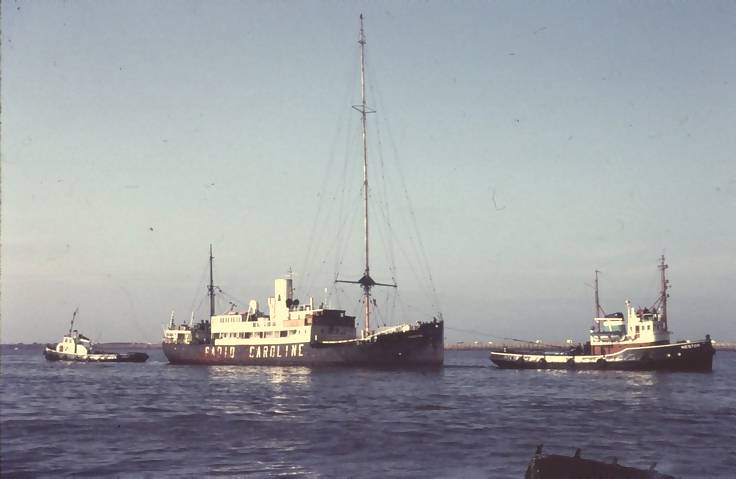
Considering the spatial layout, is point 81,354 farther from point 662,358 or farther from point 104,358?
point 662,358

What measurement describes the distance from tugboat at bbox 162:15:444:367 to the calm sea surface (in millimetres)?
20913

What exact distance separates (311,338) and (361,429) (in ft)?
174

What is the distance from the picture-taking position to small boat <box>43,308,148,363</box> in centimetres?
13238

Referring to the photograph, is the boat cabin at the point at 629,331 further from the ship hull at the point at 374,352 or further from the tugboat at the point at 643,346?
the ship hull at the point at 374,352

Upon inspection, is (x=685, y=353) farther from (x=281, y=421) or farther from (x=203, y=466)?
(x=203, y=466)

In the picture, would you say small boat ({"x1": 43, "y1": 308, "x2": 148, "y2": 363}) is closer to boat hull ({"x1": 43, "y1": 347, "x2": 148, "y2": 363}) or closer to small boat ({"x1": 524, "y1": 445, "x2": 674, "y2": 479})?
boat hull ({"x1": 43, "y1": 347, "x2": 148, "y2": 363})

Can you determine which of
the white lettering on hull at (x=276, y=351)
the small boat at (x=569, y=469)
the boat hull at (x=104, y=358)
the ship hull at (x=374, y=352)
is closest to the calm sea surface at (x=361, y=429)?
the small boat at (x=569, y=469)

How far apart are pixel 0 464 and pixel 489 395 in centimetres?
3523

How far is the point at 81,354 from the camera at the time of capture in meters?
134

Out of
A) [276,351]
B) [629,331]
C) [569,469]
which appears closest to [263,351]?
[276,351]

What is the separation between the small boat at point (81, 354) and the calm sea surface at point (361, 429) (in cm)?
7477

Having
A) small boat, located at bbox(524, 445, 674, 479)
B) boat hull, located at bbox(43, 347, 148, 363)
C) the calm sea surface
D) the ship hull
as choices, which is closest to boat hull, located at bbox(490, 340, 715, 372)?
the calm sea surface

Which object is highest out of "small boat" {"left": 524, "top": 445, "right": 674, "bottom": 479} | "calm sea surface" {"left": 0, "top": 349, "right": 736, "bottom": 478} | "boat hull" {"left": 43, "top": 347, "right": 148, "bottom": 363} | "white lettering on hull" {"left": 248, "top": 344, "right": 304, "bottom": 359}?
"small boat" {"left": 524, "top": 445, "right": 674, "bottom": 479}

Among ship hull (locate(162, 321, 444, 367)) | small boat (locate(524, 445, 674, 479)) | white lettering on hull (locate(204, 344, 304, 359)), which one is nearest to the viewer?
small boat (locate(524, 445, 674, 479))
